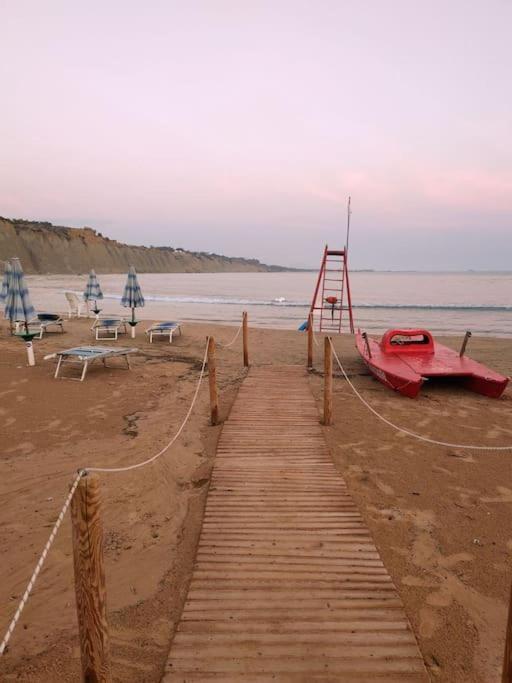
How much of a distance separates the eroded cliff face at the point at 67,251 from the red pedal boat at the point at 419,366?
8989 centimetres

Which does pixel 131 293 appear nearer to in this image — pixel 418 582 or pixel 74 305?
pixel 74 305

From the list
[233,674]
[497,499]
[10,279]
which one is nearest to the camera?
[233,674]

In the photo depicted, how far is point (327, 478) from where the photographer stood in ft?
17.3

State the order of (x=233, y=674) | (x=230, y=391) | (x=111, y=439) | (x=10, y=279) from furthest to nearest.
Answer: (x=10, y=279) < (x=230, y=391) < (x=111, y=439) < (x=233, y=674)

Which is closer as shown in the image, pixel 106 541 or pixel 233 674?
pixel 233 674

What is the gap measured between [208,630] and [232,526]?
1.30 meters

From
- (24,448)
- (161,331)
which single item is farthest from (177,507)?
(161,331)

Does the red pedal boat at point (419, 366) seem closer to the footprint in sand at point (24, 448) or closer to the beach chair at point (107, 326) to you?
the footprint in sand at point (24, 448)

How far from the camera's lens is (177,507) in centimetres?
479

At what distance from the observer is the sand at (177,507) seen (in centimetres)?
304

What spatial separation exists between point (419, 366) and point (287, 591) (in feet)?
24.6

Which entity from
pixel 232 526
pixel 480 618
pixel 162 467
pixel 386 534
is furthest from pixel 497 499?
pixel 162 467

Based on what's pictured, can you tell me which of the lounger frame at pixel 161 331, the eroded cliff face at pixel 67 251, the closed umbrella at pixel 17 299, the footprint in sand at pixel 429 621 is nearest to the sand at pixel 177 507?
the footprint in sand at pixel 429 621

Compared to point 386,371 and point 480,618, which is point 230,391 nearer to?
point 386,371
